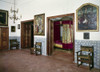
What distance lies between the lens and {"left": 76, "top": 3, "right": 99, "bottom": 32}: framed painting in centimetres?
399

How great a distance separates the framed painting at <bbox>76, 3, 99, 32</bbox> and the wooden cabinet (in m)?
6.18

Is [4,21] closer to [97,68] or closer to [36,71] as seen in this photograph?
[36,71]

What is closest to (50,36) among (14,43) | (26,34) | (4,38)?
(26,34)

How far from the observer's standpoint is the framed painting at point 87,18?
3.99 meters

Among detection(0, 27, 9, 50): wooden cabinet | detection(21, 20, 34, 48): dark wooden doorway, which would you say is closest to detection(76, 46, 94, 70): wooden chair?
detection(21, 20, 34, 48): dark wooden doorway

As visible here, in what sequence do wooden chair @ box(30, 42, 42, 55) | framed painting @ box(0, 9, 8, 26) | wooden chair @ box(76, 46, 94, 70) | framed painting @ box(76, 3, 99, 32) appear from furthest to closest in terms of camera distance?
framed painting @ box(0, 9, 8, 26), wooden chair @ box(30, 42, 42, 55), framed painting @ box(76, 3, 99, 32), wooden chair @ box(76, 46, 94, 70)

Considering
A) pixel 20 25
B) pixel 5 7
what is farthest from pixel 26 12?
pixel 5 7

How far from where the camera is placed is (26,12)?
7.57m

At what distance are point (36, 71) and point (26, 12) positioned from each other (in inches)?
211

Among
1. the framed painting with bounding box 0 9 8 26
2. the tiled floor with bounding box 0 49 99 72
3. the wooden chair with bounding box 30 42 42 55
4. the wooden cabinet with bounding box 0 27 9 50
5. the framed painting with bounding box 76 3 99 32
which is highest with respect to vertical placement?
the framed painting with bounding box 0 9 8 26

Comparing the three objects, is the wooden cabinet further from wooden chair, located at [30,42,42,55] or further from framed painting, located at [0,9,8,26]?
wooden chair, located at [30,42,42,55]

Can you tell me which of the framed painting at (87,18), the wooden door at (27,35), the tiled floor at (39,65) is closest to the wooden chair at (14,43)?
the wooden door at (27,35)

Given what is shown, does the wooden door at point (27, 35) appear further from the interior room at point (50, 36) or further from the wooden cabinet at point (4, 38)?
the wooden cabinet at point (4, 38)

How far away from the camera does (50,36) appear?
6102 millimetres
